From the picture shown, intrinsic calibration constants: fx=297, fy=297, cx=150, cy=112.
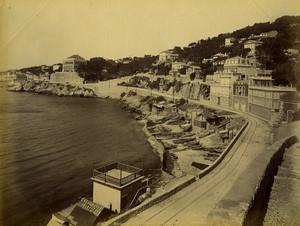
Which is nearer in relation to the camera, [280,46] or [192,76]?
[280,46]

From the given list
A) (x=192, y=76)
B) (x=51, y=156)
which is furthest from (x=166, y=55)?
(x=192, y=76)

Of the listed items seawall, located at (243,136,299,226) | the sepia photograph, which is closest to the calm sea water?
the sepia photograph

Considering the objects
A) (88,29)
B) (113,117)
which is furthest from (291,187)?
(113,117)

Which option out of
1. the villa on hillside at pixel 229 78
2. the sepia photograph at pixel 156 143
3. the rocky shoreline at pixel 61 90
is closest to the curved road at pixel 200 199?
the sepia photograph at pixel 156 143

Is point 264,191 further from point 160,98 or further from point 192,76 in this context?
point 192,76

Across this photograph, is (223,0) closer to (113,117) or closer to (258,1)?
(258,1)

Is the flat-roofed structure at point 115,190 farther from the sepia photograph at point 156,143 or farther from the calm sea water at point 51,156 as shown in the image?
the calm sea water at point 51,156
